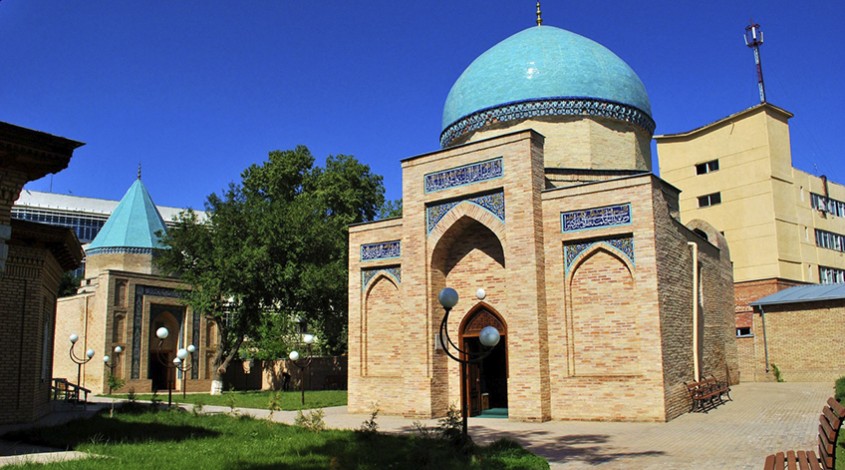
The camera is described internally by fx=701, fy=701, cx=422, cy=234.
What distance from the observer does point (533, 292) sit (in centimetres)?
1436

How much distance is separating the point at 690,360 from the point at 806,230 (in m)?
19.4

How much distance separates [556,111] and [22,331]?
1313cm

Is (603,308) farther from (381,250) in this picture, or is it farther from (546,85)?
(546,85)

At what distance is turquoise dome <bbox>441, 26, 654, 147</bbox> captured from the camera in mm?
18109

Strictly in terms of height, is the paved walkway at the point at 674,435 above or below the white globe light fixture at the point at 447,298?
below

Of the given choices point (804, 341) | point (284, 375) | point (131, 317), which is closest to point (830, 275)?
point (804, 341)

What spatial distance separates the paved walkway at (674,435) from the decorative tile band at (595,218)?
3916mm

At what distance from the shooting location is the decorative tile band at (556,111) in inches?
709

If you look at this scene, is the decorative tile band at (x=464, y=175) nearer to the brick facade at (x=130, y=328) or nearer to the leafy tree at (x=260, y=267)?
the leafy tree at (x=260, y=267)

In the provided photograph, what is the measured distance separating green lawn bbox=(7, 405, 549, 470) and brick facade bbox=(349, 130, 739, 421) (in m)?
4.08

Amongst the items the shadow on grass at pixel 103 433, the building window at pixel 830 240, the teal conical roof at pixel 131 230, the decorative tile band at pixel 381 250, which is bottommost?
the shadow on grass at pixel 103 433

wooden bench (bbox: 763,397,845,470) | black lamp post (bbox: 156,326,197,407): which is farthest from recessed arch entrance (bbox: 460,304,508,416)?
wooden bench (bbox: 763,397,845,470)

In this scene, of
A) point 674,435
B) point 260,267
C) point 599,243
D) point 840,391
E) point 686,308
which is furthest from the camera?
point 260,267

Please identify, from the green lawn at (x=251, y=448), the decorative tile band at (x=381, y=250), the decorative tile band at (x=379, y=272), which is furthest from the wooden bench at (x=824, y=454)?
the decorative tile band at (x=381, y=250)
